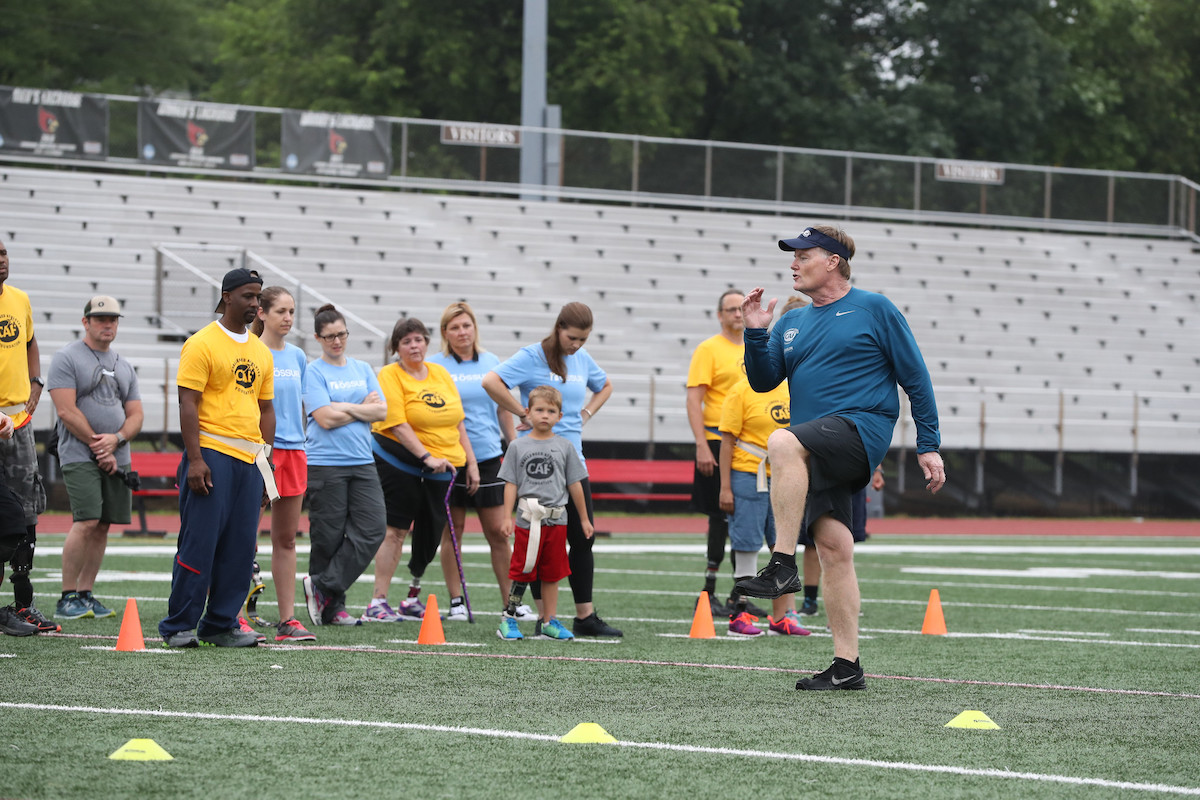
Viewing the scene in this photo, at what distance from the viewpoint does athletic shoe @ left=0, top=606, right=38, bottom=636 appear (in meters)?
8.05

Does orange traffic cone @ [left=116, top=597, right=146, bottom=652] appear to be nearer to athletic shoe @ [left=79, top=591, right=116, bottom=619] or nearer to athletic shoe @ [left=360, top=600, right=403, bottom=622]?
athletic shoe @ [left=79, top=591, right=116, bottom=619]

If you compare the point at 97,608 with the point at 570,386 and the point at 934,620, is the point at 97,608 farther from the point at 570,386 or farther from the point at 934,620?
the point at 934,620

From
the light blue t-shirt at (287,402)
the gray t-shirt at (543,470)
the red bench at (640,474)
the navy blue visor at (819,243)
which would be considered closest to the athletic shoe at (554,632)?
the gray t-shirt at (543,470)

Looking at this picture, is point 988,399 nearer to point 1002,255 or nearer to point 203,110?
point 1002,255

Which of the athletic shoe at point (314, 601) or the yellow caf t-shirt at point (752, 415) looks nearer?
the athletic shoe at point (314, 601)

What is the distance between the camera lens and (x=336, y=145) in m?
26.5

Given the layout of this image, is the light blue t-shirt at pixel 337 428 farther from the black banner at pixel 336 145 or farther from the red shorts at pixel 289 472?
the black banner at pixel 336 145

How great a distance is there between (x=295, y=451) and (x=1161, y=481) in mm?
19700

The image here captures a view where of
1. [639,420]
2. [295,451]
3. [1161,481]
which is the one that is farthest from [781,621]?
[1161,481]

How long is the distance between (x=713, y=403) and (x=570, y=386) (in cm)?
117

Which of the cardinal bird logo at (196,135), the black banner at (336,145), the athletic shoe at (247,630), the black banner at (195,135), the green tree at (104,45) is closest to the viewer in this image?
the athletic shoe at (247,630)

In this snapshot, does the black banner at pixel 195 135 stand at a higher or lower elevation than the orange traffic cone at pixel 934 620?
higher

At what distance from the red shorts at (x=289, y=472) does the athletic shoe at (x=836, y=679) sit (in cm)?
325

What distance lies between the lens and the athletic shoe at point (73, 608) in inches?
349
